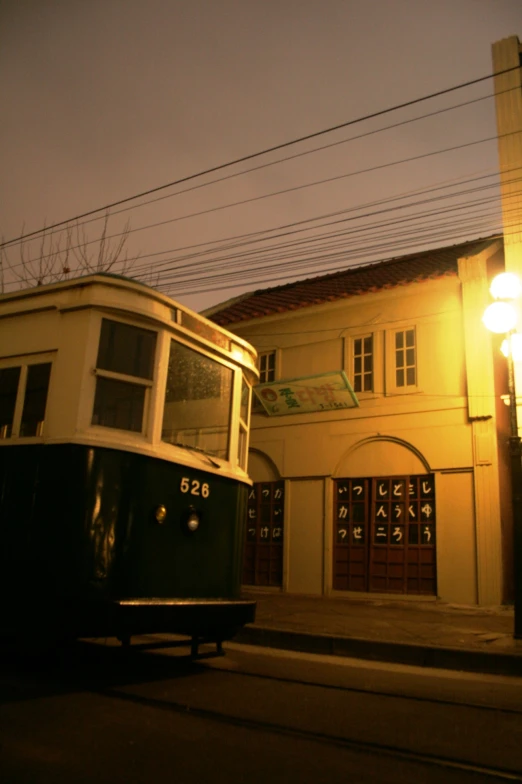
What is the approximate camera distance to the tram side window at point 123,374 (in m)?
5.23

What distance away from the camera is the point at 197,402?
6031 mm

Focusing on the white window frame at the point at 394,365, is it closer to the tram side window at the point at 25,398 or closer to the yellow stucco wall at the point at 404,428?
the yellow stucco wall at the point at 404,428

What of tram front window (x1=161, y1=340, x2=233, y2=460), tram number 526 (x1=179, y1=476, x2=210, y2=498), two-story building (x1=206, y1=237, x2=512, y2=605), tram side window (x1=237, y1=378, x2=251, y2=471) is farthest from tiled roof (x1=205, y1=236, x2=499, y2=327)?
tram number 526 (x1=179, y1=476, x2=210, y2=498)

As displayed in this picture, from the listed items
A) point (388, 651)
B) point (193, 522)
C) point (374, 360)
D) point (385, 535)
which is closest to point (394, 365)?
point (374, 360)

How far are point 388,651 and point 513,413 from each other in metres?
3.42

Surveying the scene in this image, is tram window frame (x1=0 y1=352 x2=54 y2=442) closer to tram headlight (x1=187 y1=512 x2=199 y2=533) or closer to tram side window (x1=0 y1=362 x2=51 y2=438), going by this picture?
tram side window (x1=0 y1=362 x2=51 y2=438)

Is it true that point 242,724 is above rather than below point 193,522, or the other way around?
below

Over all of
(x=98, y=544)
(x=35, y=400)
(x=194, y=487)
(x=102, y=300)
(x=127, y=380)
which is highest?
(x=102, y=300)

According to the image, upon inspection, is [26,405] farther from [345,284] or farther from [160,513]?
[345,284]

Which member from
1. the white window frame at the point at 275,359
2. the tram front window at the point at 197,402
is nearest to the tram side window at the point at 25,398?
the tram front window at the point at 197,402

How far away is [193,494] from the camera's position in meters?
5.61

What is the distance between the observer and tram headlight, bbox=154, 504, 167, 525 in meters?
5.23

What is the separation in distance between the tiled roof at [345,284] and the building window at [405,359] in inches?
40.8

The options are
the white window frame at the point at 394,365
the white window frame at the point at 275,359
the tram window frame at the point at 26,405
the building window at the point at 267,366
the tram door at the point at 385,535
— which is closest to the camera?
the tram window frame at the point at 26,405
